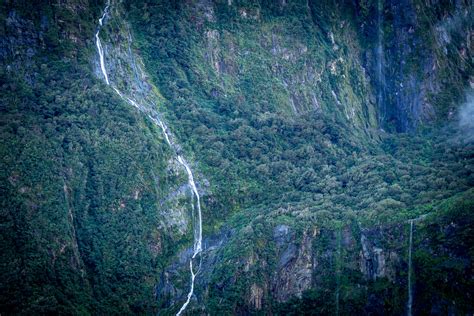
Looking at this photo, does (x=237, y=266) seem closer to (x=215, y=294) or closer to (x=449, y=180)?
(x=215, y=294)

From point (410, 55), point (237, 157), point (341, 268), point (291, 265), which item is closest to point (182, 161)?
point (237, 157)

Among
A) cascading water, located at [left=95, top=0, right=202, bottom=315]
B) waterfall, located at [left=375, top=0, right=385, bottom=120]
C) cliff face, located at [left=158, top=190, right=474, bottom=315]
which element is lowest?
cliff face, located at [left=158, top=190, right=474, bottom=315]

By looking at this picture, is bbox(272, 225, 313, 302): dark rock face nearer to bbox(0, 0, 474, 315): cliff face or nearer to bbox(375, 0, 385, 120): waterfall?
bbox(0, 0, 474, 315): cliff face

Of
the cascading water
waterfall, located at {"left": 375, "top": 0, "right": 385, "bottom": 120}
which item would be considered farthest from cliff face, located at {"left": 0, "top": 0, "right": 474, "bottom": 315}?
the cascading water

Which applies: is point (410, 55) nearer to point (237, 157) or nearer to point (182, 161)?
point (237, 157)

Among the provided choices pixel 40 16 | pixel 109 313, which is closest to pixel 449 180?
pixel 109 313

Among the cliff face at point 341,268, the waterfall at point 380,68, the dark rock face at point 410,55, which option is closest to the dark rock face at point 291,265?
the cliff face at point 341,268

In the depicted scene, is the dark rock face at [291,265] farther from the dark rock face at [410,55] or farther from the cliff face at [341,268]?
the dark rock face at [410,55]

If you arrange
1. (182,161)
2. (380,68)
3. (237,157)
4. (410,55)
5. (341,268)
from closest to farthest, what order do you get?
1. (341,268)
2. (182,161)
3. (237,157)
4. (410,55)
5. (380,68)
